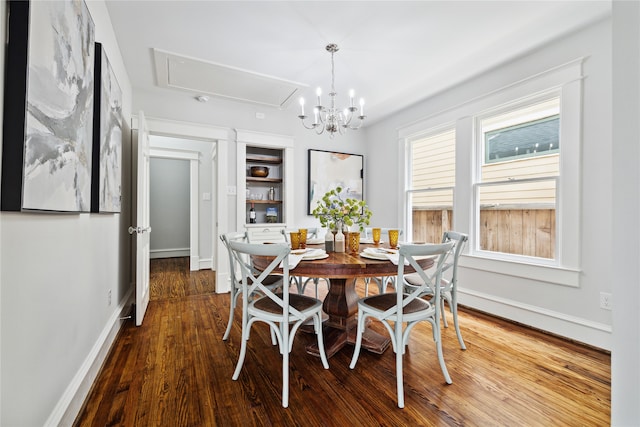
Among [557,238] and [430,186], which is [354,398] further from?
[430,186]

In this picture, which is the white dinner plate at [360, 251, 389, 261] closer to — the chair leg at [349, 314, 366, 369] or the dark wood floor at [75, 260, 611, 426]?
the chair leg at [349, 314, 366, 369]

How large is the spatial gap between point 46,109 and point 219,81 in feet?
8.10

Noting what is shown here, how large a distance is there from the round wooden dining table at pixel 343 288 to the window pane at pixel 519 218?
59.2 inches

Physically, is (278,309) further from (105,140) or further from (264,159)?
(264,159)

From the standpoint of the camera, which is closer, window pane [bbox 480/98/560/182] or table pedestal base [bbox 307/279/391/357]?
table pedestal base [bbox 307/279/391/357]

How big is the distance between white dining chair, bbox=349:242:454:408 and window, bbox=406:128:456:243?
79.6 inches

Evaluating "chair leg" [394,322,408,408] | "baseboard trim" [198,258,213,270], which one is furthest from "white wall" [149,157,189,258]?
"chair leg" [394,322,408,408]

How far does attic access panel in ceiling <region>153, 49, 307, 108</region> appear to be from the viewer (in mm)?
2932

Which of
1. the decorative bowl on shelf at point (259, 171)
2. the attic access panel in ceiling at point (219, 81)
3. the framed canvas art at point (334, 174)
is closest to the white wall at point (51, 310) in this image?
the attic access panel in ceiling at point (219, 81)

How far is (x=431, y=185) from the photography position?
3881 millimetres

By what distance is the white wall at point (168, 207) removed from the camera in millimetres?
6422

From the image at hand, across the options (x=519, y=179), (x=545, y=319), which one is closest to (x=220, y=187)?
(x=519, y=179)

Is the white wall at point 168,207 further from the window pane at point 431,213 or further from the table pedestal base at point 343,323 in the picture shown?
the table pedestal base at point 343,323

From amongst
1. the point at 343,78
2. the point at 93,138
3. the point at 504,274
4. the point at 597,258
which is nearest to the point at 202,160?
the point at 343,78
